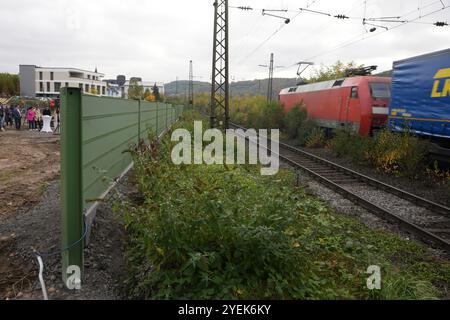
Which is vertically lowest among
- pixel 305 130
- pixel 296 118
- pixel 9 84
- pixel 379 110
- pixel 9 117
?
pixel 305 130

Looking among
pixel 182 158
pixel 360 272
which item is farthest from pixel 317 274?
pixel 182 158

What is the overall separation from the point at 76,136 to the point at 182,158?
16.6 ft

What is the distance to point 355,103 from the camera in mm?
16266

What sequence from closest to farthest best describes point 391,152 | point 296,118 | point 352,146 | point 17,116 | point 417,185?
1. point 417,185
2. point 391,152
3. point 352,146
4. point 17,116
5. point 296,118

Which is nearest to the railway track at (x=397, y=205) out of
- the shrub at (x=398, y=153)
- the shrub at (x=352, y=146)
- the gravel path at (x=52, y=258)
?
the shrub at (x=398, y=153)

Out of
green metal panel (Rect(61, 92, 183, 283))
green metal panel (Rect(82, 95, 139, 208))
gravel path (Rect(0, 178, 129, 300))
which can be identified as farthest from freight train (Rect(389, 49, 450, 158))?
gravel path (Rect(0, 178, 129, 300))

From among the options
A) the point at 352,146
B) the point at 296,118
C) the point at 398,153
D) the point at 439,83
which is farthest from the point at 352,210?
the point at 296,118

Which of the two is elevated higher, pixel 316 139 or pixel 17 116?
pixel 17 116

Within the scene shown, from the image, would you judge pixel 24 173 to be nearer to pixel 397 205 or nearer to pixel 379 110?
pixel 397 205

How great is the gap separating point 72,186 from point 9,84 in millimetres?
103994

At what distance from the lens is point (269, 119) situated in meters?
27.7

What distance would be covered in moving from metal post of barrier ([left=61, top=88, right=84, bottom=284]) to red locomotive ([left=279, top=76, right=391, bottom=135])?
14.4m

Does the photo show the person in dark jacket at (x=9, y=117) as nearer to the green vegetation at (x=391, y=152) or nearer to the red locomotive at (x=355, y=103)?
the red locomotive at (x=355, y=103)

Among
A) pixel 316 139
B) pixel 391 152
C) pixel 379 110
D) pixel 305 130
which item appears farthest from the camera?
pixel 305 130
